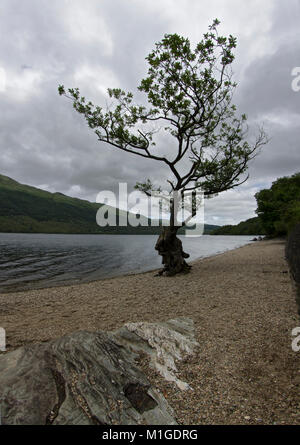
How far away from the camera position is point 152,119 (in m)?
18.0

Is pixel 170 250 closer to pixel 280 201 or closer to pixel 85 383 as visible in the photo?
pixel 85 383

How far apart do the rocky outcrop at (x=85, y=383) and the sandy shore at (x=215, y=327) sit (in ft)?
1.37

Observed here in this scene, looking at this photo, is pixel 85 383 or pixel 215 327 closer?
pixel 85 383

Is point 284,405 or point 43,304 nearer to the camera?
point 284,405

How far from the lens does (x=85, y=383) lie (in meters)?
3.90

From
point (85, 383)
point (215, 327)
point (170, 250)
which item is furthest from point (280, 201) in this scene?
point (85, 383)

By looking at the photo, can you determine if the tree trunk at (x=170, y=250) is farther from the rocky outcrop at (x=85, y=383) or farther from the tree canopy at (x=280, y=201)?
the tree canopy at (x=280, y=201)

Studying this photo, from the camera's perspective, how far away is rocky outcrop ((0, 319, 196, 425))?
3357 millimetres

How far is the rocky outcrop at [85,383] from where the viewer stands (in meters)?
3.36

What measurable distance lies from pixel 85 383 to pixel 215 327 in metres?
4.71

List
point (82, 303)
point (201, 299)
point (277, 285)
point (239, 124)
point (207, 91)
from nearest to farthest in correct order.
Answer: point (201, 299)
point (82, 303)
point (277, 285)
point (207, 91)
point (239, 124)
